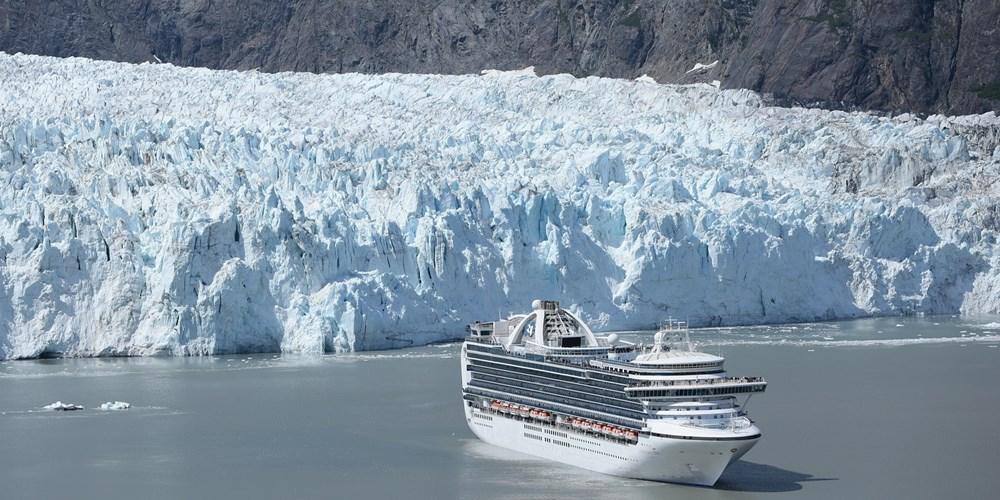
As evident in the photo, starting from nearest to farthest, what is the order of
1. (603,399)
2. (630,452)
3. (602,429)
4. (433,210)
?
(630,452)
(602,429)
(603,399)
(433,210)

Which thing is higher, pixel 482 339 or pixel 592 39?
pixel 592 39

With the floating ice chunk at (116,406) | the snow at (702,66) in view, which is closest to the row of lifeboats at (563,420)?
the floating ice chunk at (116,406)

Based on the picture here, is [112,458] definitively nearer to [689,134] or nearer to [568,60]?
[689,134]

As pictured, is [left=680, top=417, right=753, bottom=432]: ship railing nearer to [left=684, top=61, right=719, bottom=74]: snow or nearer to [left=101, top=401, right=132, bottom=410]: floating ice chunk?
[left=101, top=401, right=132, bottom=410]: floating ice chunk

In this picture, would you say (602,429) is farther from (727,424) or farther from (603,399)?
(727,424)

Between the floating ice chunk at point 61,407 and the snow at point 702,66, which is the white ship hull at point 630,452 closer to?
the floating ice chunk at point 61,407

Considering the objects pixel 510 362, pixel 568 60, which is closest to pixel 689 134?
pixel 568 60

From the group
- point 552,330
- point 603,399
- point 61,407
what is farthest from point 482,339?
point 61,407
